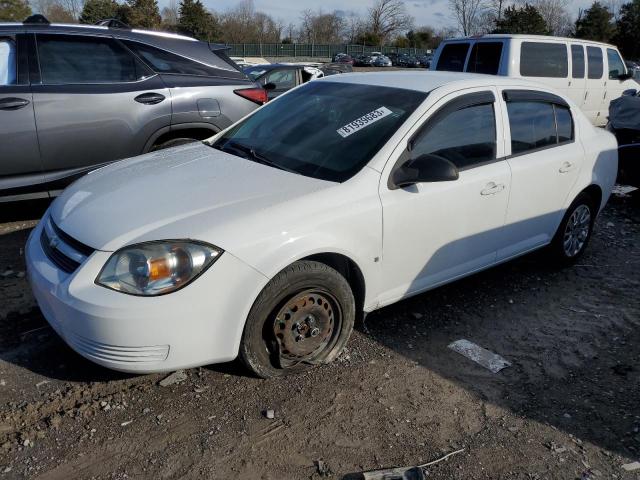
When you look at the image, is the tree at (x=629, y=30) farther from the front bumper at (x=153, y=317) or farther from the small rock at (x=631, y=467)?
the front bumper at (x=153, y=317)

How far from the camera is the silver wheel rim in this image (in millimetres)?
4714

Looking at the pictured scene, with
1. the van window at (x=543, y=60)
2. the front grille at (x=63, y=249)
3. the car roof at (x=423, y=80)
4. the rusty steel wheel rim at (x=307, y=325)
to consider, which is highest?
the van window at (x=543, y=60)

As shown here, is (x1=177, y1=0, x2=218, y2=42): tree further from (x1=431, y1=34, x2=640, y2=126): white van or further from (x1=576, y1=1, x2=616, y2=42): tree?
(x1=431, y1=34, x2=640, y2=126): white van

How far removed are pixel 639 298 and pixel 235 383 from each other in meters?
3.32

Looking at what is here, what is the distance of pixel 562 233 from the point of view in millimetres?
4621

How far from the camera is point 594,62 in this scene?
11.0 meters

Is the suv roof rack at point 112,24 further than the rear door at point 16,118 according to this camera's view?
Yes

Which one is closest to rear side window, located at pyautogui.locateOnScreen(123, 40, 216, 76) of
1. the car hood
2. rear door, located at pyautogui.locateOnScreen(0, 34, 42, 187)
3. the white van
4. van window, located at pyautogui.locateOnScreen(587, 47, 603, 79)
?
rear door, located at pyautogui.locateOnScreen(0, 34, 42, 187)

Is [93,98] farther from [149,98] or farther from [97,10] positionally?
[97,10]

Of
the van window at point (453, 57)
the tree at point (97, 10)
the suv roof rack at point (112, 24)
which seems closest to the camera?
the suv roof rack at point (112, 24)

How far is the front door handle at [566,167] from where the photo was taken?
426cm

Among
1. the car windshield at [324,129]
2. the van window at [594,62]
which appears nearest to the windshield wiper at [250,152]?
the car windshield at [324,129]

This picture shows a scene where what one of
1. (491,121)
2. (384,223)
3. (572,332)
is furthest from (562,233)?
(384,223)

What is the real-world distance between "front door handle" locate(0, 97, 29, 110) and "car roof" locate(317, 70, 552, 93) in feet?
8.53
